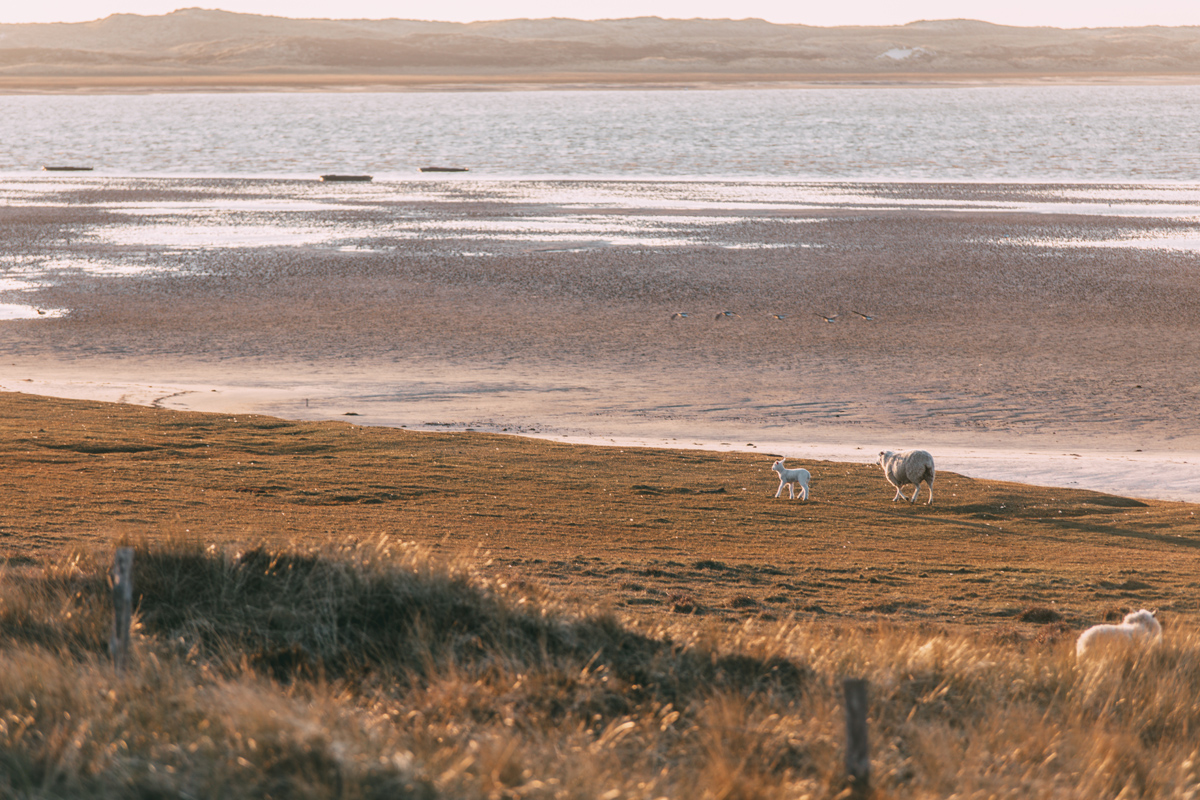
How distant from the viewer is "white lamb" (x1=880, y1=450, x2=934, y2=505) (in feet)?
54.1

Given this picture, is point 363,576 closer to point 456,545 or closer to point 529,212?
point 456,545

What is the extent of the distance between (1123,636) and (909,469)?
7.80 m

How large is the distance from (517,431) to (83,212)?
37.0m

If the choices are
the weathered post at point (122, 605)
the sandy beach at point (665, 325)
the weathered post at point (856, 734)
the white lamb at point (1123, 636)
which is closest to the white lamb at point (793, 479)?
the sandy beach at point (665, 325)

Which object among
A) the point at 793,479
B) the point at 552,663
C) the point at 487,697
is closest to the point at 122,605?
the point at 487,697

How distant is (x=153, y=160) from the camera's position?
3142 inches

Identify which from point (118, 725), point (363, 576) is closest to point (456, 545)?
point (363, 576)

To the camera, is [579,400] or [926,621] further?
[579,400]

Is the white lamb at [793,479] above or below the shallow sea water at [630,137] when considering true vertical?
below

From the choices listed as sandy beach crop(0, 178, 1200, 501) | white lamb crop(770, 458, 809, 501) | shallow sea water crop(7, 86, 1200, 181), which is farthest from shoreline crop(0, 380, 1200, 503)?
shallow sea water crop(7, 86, 1200, 181)

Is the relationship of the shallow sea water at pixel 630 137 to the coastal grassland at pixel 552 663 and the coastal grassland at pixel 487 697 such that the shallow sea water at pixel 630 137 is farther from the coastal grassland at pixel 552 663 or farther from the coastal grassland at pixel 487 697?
the coastal grassland at pixel 487 697

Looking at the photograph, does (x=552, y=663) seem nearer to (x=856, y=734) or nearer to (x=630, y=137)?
(x=856, y=734)

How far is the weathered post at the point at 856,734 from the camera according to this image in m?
5.59

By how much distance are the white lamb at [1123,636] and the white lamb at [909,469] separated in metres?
7.02
